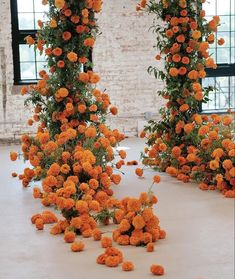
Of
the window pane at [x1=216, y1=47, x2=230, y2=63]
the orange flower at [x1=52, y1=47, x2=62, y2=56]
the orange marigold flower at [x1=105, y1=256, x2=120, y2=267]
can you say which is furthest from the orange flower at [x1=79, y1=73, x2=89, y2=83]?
the window pane at [x1=216, y1=47, x2=230, y2=63]

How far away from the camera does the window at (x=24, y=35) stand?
12766mm

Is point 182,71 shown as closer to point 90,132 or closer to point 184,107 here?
point 184,107

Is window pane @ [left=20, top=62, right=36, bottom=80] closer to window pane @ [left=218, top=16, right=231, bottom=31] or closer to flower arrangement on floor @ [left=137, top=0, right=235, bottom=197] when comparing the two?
window pane @ [left=218, top=16, right=231, bottom=31]

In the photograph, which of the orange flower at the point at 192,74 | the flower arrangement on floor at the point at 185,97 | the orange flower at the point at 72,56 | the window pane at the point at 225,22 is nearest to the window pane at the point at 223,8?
the window pane at the point at 225,22

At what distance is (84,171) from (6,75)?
6197 millimetres

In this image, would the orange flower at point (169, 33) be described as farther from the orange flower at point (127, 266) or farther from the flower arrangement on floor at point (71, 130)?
the orange flower at point (127, 266)

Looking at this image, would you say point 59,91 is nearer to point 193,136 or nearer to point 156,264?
point 193,136

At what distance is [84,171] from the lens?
7035 mm

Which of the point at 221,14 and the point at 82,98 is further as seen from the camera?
the point at 221,14

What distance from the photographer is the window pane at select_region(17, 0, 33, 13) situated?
1286cm

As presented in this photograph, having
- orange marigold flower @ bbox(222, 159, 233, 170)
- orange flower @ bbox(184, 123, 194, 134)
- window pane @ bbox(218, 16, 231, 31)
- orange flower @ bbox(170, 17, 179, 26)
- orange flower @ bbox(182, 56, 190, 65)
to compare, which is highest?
window pane @ bbox(218, 16, 231, 31)

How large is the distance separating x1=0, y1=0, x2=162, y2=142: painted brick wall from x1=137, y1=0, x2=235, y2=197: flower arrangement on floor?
366 centimetres

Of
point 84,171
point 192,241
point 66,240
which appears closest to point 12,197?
point 84,171

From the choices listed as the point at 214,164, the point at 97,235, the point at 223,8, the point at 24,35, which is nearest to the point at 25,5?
the point at 24,35
